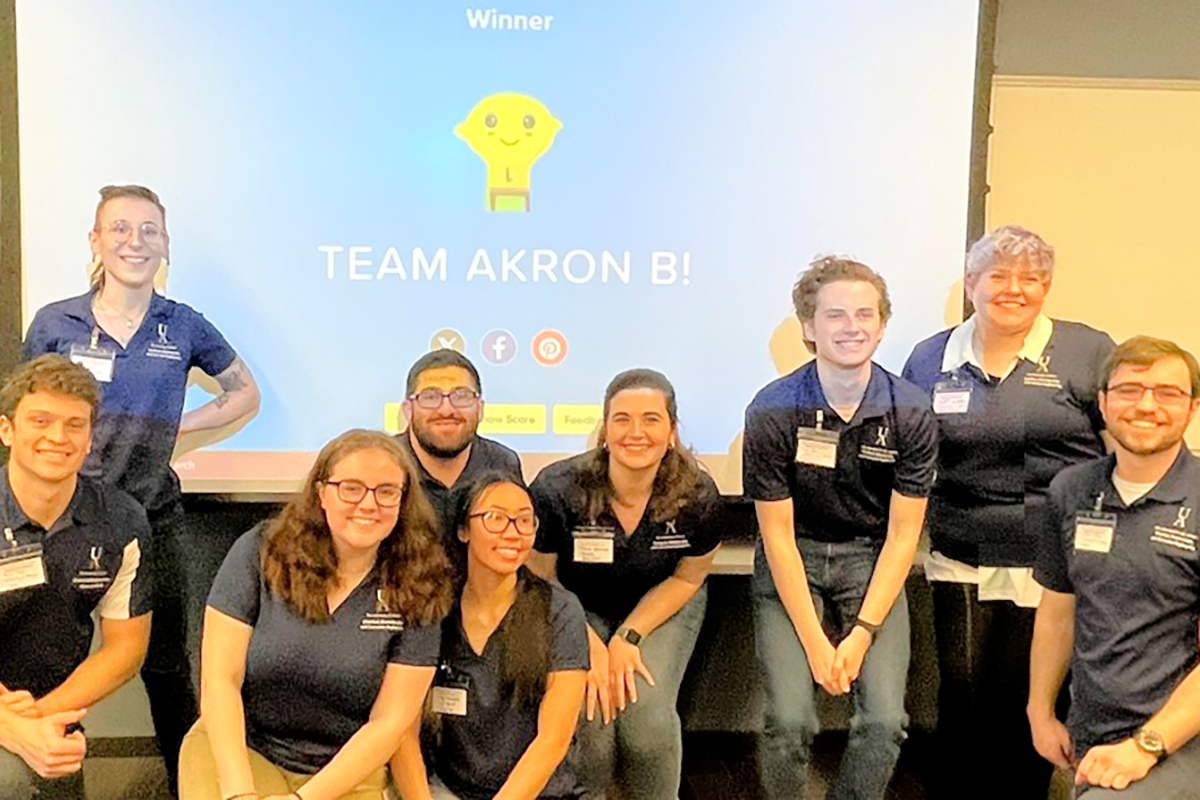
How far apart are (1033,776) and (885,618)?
0.68 m

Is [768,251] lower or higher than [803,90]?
lower

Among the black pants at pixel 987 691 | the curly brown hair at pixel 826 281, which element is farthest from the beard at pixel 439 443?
the black pants at pixel 987 691

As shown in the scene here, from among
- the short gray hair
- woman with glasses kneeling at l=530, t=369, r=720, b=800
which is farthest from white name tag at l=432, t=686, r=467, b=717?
the short gray hair

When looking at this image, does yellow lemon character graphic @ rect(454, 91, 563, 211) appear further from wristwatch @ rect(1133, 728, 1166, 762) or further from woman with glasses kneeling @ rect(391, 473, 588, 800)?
wristwatch @ rect(1133, 728, 1166, 762)

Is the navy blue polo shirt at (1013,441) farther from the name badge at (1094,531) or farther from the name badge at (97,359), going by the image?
the name badge at (97,359)

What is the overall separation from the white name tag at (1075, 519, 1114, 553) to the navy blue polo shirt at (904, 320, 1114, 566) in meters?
0.24

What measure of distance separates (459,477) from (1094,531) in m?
1.35

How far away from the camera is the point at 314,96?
105 inches

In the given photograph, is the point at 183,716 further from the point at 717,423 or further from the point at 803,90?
the point at 803,90

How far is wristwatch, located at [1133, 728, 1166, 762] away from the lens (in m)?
1.93

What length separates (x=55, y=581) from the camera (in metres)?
2.03

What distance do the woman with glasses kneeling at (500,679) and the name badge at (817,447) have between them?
710 millimetres

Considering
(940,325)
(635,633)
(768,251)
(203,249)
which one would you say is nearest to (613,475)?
(635,633)

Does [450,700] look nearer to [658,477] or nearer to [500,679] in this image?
[500,679]
